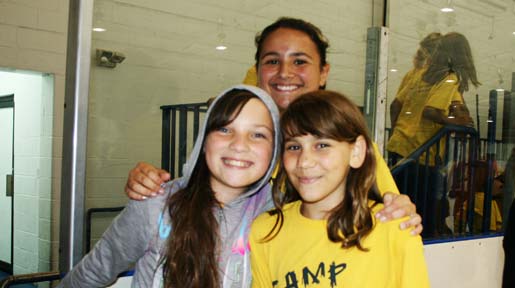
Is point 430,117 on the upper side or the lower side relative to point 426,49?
lower

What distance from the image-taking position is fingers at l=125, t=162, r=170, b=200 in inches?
55.2

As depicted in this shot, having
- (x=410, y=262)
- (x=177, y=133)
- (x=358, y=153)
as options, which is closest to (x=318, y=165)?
(x=358, y=153)

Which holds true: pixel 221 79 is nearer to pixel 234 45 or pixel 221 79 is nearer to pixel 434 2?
pixel 234 45

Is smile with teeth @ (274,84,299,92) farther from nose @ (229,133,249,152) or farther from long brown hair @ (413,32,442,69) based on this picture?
long brown hair @ (413,32,442,69)

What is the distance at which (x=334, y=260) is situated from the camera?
140 cm

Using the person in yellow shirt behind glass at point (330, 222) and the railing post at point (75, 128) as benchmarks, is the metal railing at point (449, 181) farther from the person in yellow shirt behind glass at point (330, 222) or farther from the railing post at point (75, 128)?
the railing post at point (75, 128)

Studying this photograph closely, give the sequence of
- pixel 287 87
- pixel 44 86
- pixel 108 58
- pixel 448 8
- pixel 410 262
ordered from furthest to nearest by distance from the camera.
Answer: pixel 44 86 → pixel 448 8 → pixel 108 58 → pixel 287 87 → pixel 410 262

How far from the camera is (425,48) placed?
3334 millimetres

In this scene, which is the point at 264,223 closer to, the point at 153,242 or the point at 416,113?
the point at 153,242

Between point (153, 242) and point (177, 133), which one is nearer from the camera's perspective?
point (153, 242)

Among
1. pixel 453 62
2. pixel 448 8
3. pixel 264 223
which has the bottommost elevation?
pixel 264 223

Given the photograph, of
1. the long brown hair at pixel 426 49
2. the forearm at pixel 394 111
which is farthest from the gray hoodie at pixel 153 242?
the long brown hair at pixel 426 49

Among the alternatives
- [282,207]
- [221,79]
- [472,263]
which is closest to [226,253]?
[282,207]

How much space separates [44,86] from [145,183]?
3.62 meters
